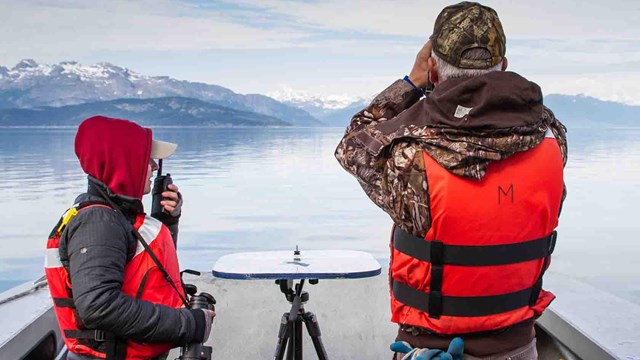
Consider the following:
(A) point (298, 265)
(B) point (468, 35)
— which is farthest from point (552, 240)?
(A) point (298, 265)

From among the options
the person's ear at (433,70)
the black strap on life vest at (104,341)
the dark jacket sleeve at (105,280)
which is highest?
the person's ear at (433,70)

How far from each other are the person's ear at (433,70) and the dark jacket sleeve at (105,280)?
37.0 inches

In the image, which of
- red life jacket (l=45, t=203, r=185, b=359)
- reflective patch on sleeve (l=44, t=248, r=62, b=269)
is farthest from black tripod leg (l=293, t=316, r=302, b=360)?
reflective patch on sleeve (l=44, t=248, r=62, b=269)

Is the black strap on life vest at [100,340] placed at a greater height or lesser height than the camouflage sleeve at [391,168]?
lesser

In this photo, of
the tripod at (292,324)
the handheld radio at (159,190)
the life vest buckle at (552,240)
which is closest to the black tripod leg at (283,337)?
the tripod at (292,324)

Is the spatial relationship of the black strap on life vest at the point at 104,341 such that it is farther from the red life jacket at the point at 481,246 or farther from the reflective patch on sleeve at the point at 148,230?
the red life jacket at the point at 481,246

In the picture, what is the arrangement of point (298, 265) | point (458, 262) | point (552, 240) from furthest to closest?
point (298, 265), point (552, 240), point (458, 262)

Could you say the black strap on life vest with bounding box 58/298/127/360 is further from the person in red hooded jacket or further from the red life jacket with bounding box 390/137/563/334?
the red life jacket with bounding box 390/137/563/334

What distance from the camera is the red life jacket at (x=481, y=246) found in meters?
1.81

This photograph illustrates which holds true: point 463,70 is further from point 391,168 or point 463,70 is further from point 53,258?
point 53,258

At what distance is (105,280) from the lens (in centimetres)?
189

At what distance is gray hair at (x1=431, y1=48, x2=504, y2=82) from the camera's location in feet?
5.92

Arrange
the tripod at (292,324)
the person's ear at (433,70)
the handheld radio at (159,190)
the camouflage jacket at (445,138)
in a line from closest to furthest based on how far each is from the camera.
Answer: the camouflage jacket at (445,138), the person's ear at (433,70), the handheld radio at (159,190), the tripod at (292,324)

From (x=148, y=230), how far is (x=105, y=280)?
26cm
